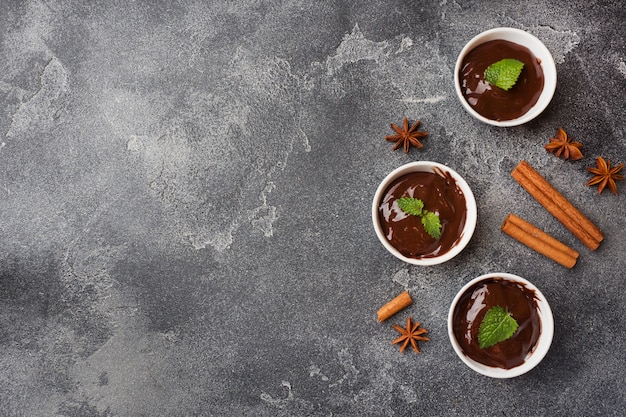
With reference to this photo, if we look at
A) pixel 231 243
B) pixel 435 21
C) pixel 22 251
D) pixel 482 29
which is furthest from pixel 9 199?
pixel 482 29

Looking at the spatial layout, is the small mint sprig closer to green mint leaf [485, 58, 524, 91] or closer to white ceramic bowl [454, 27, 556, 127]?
white ceramic bowl [454, 27, 556, 127]

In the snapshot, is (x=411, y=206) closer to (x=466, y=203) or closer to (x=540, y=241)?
(x=466, y=203)

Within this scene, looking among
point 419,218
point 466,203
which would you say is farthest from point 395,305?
point 466,203

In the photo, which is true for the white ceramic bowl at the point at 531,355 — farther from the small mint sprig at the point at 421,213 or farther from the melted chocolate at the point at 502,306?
the small mint sprig at the point at 421,213

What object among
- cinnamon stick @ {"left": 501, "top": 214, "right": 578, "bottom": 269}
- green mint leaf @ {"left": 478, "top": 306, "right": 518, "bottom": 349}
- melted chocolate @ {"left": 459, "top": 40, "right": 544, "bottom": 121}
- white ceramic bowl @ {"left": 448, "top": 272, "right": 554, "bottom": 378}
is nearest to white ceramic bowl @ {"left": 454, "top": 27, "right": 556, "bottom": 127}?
melted chocolate @ {"left": 459, "top": 40, "right": 544, "bottom": 121}

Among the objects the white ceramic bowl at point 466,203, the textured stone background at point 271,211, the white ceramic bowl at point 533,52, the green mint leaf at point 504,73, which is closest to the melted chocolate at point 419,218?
the white ceramic bowl at point 466,203

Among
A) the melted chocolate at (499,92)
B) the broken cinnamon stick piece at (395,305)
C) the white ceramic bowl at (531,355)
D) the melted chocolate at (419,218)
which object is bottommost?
the white ceramic bowl at (531,355)
